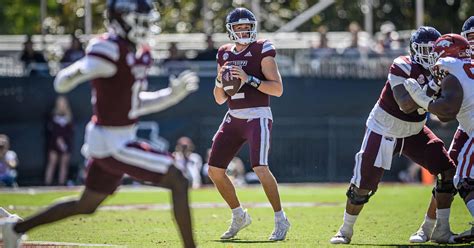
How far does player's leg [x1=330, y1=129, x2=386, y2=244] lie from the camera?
31.4ft

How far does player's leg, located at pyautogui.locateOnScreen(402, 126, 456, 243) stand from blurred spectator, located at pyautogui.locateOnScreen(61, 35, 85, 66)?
1257 centimetres

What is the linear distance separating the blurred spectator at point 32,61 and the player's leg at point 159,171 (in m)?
14.4

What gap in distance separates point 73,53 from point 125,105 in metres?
13.9

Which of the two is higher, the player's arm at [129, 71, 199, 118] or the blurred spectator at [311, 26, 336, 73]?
the player's arm at [129, 71, 199, 118]

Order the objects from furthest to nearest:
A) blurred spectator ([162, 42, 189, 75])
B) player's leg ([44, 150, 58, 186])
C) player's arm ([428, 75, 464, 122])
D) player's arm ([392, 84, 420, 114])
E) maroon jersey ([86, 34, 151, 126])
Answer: blurred spectator ([162, 42, 189, 75]) → player's leg ([44, 150, 58, 186]) → player's arm ([392, 84, 420, 114]) → player's arm ([428, 75, 464, 122]) → maroon jersey ([86, 34, 151, 126])

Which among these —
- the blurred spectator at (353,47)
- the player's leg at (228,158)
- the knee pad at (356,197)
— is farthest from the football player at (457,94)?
the blurred spectator at (353,47)

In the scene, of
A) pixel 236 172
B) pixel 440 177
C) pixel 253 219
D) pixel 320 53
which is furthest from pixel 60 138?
pixel 440 177

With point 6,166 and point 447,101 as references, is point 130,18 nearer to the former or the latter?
point 447,101

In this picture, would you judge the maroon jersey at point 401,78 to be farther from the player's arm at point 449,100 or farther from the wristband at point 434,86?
the player's arm at point 449,100

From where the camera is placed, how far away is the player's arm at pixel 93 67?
736 cm

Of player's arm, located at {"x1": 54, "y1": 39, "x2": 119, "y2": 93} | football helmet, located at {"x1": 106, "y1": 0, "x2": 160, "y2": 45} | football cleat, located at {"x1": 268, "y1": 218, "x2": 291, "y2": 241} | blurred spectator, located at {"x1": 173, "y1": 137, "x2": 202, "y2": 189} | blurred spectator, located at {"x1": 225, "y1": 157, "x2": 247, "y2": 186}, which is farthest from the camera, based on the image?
blurred spectator, located at {"x1": 225, "y1": 157, "x2": 247, "y2": 186}

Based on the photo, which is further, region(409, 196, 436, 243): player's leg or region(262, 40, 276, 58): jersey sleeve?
region(262, 40, 276, 58): jersey sleeve

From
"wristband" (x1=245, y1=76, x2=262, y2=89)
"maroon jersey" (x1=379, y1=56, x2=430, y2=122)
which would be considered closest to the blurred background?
"wristband" (x1=245, y1=76, x2=262, y2=89)

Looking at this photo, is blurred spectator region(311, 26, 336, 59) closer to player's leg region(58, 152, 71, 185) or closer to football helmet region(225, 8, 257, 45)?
player's leg region(58, 152, 71, 185)
